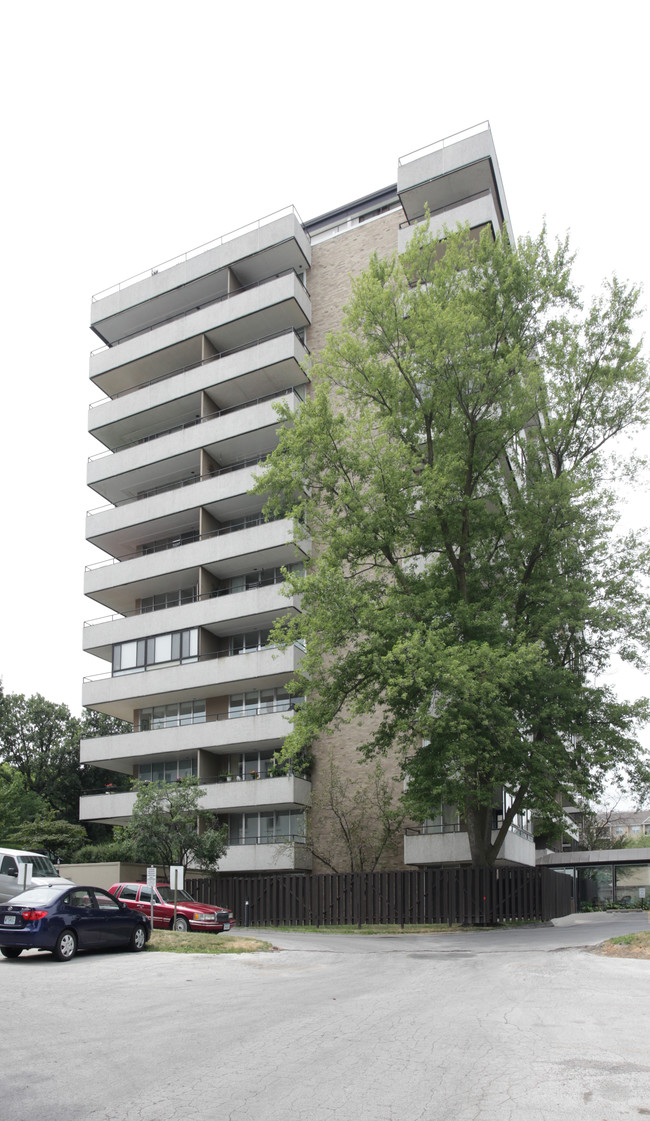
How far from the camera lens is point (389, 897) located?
2959cm

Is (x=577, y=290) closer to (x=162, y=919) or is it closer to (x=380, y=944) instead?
(x=380, y=944)

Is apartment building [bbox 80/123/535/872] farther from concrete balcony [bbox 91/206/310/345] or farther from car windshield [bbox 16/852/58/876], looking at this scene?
car windshield [bbox 16/852/58/876]

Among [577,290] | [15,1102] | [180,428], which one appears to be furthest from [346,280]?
[15,1102]

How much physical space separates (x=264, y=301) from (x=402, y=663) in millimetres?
25475

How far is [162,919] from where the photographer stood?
26.0 meters

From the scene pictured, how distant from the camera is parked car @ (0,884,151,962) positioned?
1659cm

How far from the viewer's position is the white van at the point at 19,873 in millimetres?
23859

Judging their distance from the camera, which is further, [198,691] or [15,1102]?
[198,691]

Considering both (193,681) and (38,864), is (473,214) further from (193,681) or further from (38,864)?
(38,864)

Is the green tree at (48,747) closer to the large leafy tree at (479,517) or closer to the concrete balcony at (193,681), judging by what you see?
the concrete balcony at (193,681)

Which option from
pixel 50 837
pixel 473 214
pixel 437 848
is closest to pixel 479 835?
pixel 437 848

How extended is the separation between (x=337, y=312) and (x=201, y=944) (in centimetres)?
3211

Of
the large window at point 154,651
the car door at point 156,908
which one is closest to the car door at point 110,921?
the car door at point 156,908

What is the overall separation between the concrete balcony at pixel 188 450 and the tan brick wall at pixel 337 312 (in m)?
4.69
